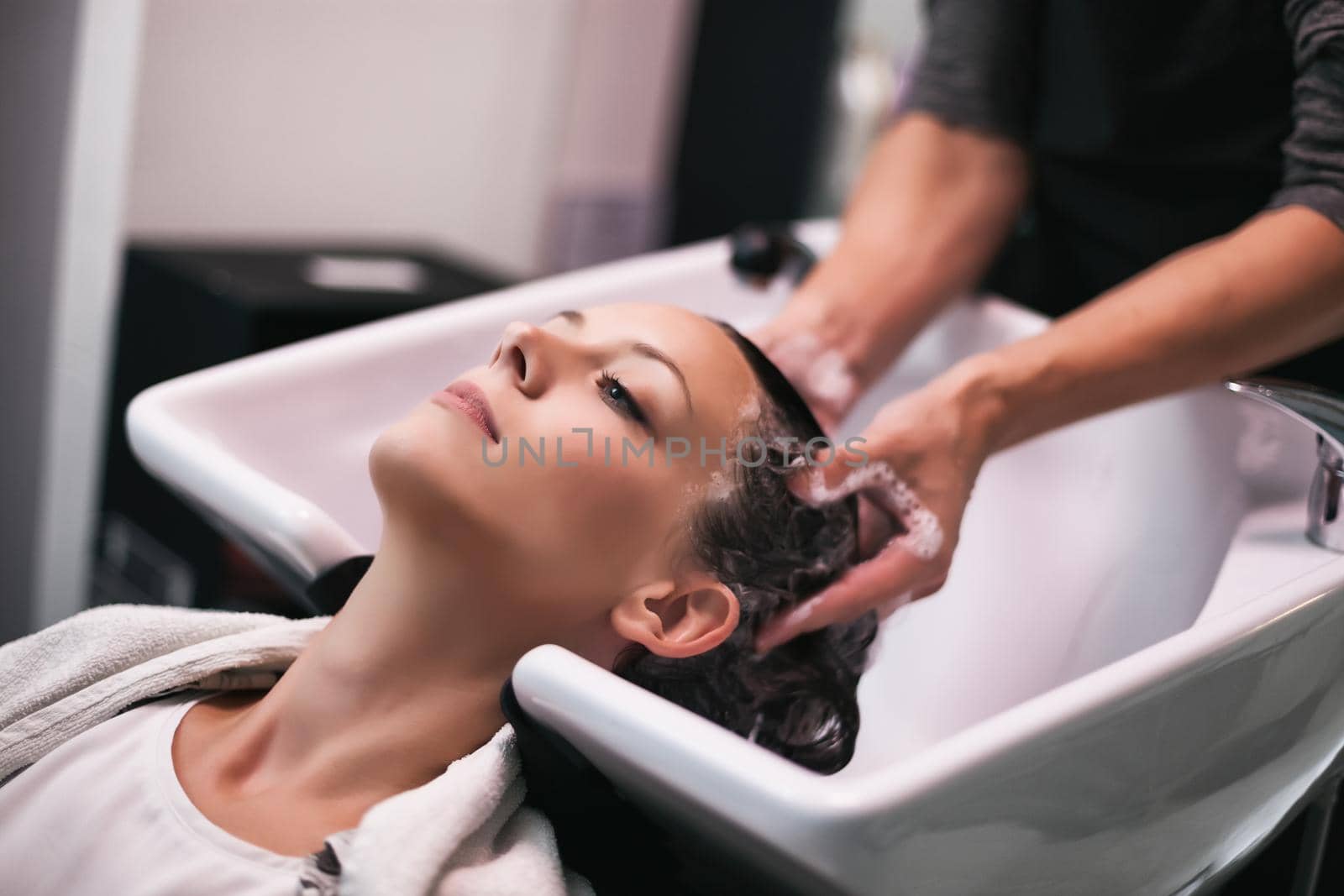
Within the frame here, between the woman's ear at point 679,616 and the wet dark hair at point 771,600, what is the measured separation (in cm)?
2

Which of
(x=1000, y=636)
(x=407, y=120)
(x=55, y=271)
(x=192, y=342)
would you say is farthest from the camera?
(x=407, y=120)

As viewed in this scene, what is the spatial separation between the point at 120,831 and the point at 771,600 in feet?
1.58

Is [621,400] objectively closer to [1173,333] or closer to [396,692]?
[396,692]

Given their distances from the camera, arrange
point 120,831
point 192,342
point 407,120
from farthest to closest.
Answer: point 407,120, point 192,342, point 120,831

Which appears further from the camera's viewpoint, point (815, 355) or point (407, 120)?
point (407, 120)

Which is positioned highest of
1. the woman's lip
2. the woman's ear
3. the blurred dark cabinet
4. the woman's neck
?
the woman's lip

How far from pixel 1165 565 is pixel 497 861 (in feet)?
2.34

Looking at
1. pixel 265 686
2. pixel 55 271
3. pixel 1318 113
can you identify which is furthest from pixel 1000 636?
pixel 55 271

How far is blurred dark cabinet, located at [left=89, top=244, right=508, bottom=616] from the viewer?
1912mm

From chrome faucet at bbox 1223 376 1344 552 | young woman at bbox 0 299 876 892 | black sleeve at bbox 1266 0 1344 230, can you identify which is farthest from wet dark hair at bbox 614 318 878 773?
black sleeve at bbox 1266 0 1344 230

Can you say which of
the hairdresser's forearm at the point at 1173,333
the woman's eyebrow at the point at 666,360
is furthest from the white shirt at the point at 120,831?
the hairdresser's forearm at the point at 1173,333

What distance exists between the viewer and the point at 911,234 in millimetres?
1436

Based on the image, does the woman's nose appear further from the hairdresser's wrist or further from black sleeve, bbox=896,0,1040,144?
black sleeve, bbox=896,0,1040,144

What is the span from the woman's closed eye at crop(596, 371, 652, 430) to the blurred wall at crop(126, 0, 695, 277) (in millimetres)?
1613
